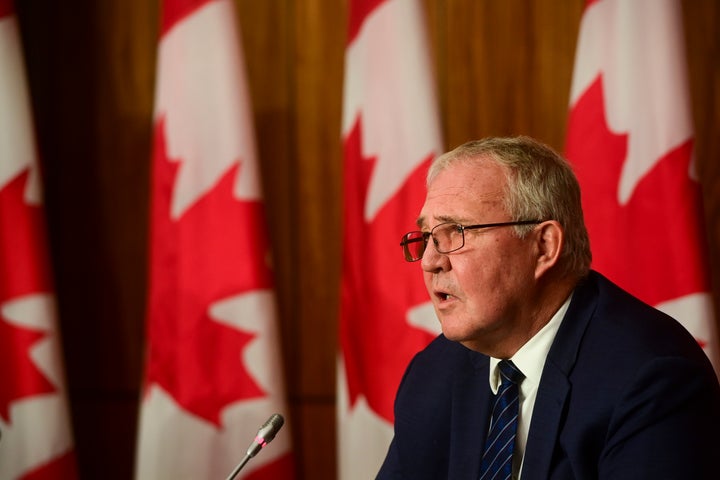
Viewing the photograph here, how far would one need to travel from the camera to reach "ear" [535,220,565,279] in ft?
5.98

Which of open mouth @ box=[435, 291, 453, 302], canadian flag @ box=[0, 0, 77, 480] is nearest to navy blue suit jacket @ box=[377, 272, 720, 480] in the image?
open mouth @ box=[435, 291, 453, 302]

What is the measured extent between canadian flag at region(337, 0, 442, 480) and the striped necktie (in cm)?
115

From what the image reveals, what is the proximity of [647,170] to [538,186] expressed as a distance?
3.80 ft

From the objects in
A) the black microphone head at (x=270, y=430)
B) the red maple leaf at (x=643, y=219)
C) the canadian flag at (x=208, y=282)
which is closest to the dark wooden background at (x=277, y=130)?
the canadian flag at (x=208, y=282)

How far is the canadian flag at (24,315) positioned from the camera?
3.16 m

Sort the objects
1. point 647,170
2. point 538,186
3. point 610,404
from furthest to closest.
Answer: point 647,170 → point 538,186 → point 610,404

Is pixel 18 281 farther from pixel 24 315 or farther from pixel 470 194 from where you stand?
pixel 470 194

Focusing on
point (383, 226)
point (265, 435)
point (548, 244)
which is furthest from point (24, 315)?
point (548, 244)

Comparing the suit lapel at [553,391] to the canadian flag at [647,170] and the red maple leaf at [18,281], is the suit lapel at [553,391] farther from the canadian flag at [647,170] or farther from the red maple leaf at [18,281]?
the red maple leaf at [18,281]

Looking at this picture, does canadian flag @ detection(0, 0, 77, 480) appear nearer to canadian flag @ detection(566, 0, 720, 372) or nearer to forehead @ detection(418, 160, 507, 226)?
forehead @ detection(418, 160, 507, 226)

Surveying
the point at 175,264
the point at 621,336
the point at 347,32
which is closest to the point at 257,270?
the point at 175,264

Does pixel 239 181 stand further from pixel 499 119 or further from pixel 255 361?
pixel 499 119

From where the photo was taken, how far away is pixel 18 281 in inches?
126

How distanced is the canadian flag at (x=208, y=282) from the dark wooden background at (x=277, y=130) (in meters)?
0.40
